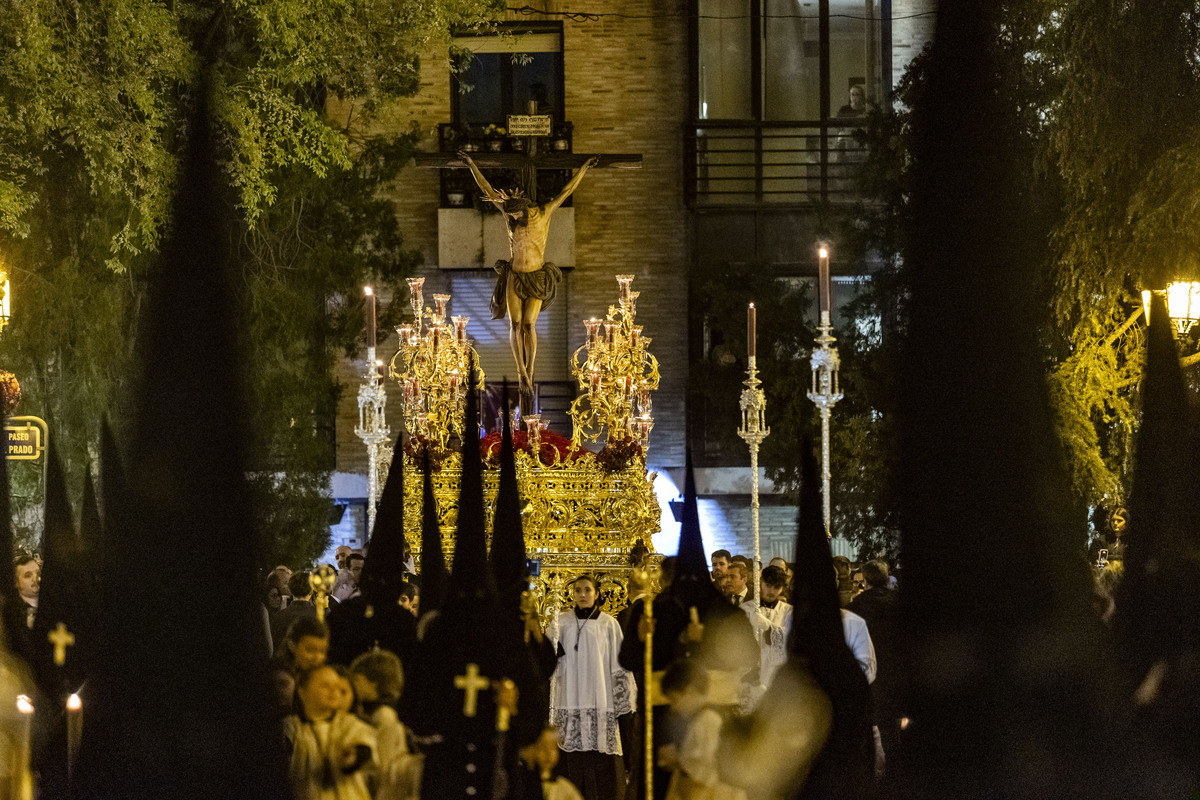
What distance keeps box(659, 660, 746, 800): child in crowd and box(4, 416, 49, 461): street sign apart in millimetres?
5551

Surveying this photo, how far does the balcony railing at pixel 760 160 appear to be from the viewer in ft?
53.2

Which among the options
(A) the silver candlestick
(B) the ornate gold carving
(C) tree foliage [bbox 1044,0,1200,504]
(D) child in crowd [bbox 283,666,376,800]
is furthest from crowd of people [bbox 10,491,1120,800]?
→ (C) tree foliage [bbox 1044,0,1200,504]

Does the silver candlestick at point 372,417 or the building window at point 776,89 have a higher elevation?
the building window at point 776,89

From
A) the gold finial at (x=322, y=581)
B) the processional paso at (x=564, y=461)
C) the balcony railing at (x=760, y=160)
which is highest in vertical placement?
the balcony railing at (x=760, y=160)

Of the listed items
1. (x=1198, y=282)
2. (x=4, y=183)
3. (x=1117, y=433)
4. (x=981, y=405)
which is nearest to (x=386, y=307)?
(x=4, y=183)

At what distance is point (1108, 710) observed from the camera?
512 centimetres

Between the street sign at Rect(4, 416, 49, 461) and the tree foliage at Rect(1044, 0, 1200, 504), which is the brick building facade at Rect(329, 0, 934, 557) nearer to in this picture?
the tree foliage at Rect(1044, 0, 1200, 504)

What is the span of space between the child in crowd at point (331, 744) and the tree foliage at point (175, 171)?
5439mm

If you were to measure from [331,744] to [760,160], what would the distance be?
1209 centimetres

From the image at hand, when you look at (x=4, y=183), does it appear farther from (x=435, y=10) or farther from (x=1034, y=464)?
(x=1034, y=464)

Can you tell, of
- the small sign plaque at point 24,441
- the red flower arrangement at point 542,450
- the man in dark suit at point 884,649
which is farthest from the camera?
the small sign plaque at point 24,441

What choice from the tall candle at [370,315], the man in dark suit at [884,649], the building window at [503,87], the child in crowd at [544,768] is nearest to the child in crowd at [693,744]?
the child in crowd at [544,768]

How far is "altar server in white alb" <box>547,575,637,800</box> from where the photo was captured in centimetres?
760

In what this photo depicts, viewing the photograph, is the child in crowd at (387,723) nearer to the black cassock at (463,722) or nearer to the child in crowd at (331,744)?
the child in crowd at (331,744)
